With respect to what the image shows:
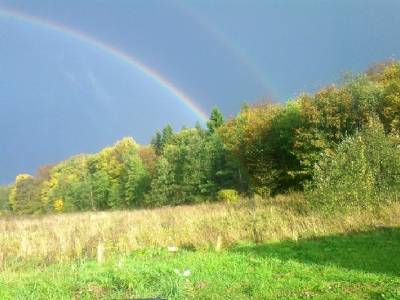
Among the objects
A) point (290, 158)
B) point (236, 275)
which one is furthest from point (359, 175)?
point (290, 158)

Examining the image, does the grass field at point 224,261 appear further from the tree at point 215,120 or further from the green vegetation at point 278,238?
the tree at point 215,120

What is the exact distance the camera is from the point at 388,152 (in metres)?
18.3

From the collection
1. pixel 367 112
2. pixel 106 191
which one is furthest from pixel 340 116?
pixel 106 191

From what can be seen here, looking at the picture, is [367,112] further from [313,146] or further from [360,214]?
[360,214]

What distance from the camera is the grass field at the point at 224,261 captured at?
848 centimetres

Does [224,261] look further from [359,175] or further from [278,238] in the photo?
[359,175]

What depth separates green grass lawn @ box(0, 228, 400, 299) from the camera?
8.27 m

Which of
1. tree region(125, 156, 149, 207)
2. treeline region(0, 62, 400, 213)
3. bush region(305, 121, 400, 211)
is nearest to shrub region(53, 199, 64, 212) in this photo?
treeline region(0, 62, 400, 213)

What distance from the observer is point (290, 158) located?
3631 centimetres

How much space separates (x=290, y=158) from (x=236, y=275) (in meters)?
27.4

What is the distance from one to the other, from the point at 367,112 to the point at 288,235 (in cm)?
1859

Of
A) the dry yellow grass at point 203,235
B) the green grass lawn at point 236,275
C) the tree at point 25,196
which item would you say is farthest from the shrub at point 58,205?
the green grass lawn at point 236,275

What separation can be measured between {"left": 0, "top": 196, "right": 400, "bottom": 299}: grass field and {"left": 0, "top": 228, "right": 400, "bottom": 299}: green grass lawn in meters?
0.02

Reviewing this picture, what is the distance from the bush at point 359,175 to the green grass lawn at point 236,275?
13.5 ft
